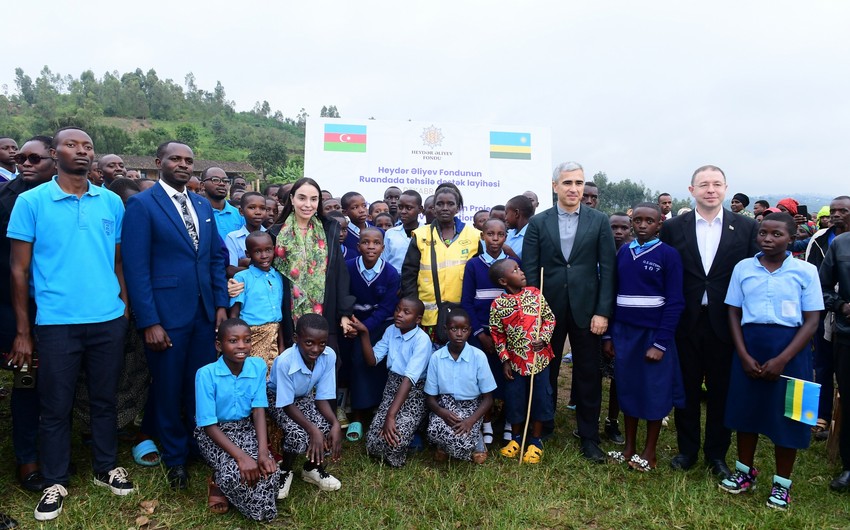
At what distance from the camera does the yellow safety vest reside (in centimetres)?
425

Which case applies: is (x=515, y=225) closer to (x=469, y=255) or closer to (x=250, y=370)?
(x=469, y=255)

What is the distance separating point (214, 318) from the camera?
11.8ft

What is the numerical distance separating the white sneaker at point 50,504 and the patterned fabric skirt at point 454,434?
7.51 feet

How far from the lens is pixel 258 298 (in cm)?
375

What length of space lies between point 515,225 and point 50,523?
163 inches

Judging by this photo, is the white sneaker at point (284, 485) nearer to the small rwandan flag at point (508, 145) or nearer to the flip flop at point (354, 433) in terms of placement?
the flip flop at point (354, 433)

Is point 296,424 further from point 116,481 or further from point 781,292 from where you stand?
point 781,292

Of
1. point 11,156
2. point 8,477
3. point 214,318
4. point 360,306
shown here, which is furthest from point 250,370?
point 11,156

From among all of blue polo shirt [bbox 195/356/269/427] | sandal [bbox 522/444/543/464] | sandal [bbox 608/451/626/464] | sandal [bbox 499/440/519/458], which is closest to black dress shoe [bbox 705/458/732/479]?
sandal [bbox 608/451/626/464]

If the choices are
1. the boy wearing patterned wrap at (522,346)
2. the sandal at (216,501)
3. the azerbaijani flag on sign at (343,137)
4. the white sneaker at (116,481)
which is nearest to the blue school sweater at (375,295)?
the boy wearing patterned wrap at (522,346)

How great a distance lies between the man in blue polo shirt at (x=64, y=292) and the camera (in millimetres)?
3051

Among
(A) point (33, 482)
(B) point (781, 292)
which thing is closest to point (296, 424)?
(A) point (33, 482)

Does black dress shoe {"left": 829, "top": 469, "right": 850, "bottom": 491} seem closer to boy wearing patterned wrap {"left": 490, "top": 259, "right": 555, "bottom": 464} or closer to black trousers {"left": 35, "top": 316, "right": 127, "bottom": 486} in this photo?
boy wearing patterned wrap {"left": 490, "top": 259, "right": 555, "bottom": 464}

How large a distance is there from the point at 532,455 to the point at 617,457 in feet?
2.11
